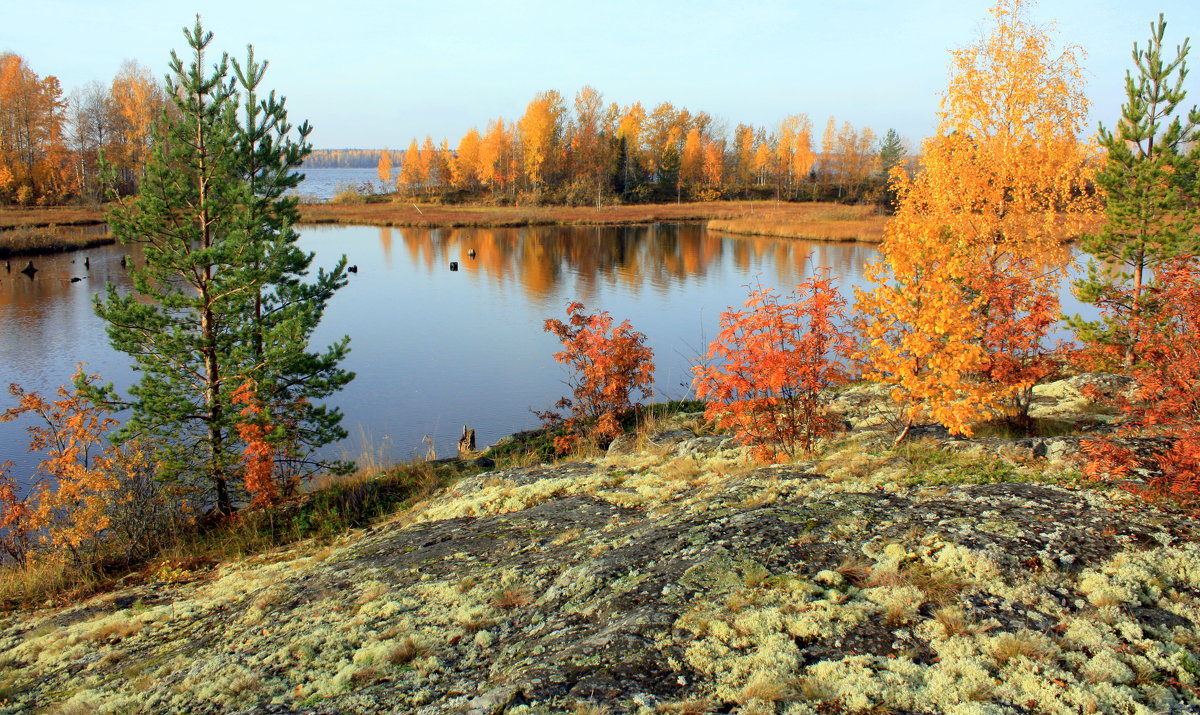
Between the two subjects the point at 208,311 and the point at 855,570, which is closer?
the point at 855,570

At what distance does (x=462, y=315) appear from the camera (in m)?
28.5

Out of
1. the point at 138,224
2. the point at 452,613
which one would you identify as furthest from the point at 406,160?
the point at 452,613

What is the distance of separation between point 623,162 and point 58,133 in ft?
190

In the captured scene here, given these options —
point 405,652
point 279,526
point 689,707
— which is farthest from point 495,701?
point 279,526

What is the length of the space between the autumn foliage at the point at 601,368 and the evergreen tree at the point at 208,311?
403 cm

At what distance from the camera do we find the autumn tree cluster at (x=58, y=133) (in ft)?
206

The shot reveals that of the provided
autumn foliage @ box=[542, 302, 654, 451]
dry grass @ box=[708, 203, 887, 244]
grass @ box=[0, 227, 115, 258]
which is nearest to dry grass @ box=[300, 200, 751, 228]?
dry grass @ box=[708, 203, 887, 244]

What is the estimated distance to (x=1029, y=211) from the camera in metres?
15.3

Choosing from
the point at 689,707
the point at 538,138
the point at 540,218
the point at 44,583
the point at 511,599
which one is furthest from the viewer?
the point at 538,138

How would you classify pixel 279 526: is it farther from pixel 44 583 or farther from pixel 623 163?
pixel 623 163

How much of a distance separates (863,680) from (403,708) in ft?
8.37

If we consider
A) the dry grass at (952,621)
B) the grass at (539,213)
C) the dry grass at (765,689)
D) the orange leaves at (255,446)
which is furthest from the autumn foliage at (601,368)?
the grass at (539,213)

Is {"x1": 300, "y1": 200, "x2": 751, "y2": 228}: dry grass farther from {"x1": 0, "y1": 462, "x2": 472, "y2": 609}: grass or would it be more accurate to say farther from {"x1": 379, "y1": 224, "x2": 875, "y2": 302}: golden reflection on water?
{"x1": 0, "y1": 462, "x2": 472, "y2": 609}: grass

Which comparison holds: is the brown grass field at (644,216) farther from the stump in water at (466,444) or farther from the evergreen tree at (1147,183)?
the stump in water at (466,444)
